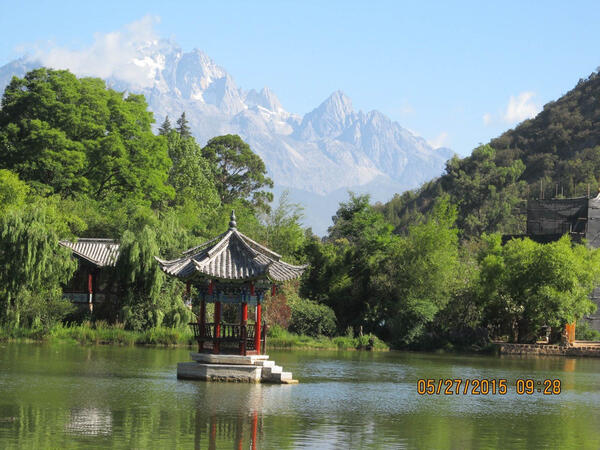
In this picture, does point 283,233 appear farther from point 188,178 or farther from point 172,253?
point 188,178

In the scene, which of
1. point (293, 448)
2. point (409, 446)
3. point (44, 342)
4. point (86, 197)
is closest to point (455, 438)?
point (409, 446)

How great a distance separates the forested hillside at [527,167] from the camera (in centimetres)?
7756

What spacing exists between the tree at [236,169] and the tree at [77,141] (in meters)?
20.7

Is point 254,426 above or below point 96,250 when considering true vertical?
below

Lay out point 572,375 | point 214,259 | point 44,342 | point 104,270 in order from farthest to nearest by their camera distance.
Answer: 1. point 104,270
2. point 44,342
3. point 572,375
4. point 214,259

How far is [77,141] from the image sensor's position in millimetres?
49375

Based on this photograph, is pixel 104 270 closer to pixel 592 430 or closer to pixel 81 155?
pixel 81 155

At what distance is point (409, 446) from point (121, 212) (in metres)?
33.6

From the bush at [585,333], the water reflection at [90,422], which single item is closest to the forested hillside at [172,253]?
the bush at [585,333]

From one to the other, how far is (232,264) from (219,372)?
2.79 meters

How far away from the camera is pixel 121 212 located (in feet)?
149

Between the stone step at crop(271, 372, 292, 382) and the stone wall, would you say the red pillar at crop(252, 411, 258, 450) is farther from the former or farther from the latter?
the stone wall

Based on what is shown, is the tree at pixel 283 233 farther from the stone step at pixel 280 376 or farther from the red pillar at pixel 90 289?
the stone step at pixel 280 376

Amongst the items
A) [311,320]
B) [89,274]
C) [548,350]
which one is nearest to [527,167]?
[548,350]
